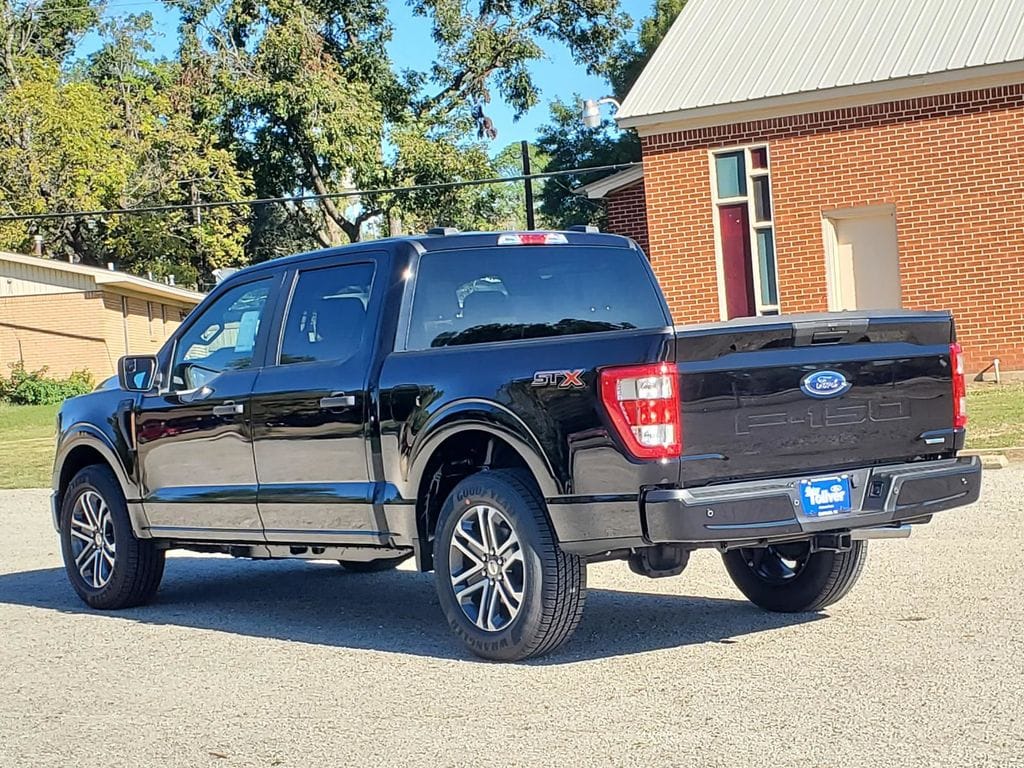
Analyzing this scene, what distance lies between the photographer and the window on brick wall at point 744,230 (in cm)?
2272

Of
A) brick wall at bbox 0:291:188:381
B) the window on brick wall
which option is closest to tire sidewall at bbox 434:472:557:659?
the window on brick wall

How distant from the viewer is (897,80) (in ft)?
68.6

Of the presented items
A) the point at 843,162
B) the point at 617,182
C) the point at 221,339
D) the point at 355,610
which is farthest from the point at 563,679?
the point at 617,182

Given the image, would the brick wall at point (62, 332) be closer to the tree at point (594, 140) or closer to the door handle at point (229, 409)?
the tree at point (594, 140)

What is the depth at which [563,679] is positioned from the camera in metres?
6.64

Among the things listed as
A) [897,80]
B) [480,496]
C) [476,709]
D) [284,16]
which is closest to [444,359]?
[480,496]

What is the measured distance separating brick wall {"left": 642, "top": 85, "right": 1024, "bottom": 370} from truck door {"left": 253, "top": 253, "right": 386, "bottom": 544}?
1487cm

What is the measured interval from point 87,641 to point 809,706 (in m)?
4.30

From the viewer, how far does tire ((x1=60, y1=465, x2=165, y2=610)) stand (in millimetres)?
9336

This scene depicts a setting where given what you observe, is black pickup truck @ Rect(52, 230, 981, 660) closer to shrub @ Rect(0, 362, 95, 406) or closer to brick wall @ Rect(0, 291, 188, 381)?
shrub @ Rect(0, 362, 95, 406)

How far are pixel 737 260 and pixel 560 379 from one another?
16.8m

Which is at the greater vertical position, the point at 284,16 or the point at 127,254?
the point at 284,16

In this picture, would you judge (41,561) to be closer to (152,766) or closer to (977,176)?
(152,766)

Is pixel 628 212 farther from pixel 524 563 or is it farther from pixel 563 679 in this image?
pixel 563 679
